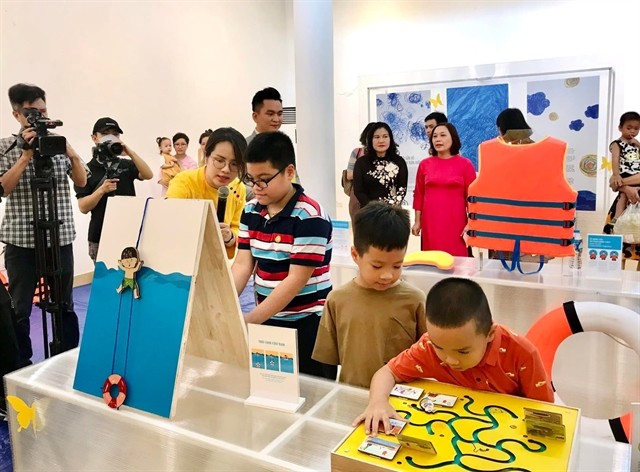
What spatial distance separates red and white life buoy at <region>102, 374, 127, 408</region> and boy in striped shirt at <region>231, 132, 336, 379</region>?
0.36 metres

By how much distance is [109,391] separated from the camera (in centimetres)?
133

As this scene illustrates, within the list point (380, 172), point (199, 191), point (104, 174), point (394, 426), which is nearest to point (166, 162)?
point (104, 174)

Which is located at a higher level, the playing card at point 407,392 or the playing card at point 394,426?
the playing card at point 407,392

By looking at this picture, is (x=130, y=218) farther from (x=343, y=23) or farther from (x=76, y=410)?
(x=343, y=23)

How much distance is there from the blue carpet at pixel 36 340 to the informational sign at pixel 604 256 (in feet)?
7.22

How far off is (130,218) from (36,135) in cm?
157

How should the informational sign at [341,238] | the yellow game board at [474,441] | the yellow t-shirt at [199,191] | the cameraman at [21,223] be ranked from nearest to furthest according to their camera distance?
1. the yellow game board at [474,441]
2. the yellow t-shirt at [199,191]
3. the cameraman at [21,223]
4. the informational sign at [341,238]

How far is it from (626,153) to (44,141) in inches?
174

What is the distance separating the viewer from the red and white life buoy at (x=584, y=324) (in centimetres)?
181

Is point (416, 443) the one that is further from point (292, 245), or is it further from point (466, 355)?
point (292, 245)

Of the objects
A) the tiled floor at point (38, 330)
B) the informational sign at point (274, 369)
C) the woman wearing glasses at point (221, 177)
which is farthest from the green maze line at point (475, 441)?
the tiled floor at point (38, 330)

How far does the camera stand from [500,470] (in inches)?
32.4

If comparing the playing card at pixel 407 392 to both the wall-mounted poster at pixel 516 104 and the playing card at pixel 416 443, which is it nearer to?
the playing card at pixel 416 443

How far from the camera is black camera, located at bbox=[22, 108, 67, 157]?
8.52ft
